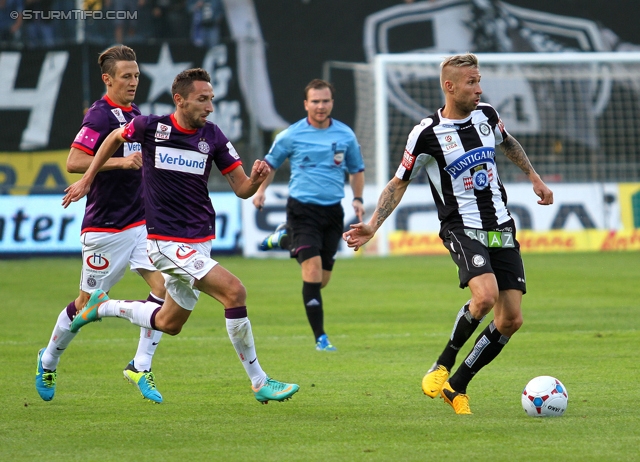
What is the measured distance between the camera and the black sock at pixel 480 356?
6.68 meters

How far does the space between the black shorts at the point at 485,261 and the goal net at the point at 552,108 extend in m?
18.0

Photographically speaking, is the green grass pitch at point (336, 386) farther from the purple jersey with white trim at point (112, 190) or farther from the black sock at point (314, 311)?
the purple jersey with white trim at point (112, 190)

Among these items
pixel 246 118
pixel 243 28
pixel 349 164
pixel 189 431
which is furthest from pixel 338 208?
pixel 243 28

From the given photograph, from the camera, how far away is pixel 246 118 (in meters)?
24.5

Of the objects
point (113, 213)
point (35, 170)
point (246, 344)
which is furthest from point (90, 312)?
point (35, 170)

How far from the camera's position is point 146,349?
24.6 feet

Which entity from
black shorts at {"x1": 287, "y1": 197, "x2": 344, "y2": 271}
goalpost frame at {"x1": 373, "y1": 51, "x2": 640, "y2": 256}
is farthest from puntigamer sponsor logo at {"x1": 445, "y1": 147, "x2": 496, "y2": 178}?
goalpost frame at {"x1": 373, "y1": 51, "x2": 640, "y2": 256}

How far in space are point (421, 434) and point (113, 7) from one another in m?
20.4

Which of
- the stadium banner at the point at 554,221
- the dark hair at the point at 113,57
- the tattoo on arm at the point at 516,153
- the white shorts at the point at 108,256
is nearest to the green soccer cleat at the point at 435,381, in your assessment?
the tattoo on arm at the point at 516,153

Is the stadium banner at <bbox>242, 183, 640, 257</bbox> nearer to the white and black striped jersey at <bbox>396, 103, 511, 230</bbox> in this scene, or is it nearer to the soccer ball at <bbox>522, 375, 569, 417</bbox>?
the white and black striped jersey at <bbox>396, 103, 511, 230</bbox>

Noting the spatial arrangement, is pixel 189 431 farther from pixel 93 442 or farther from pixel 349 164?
pixel 349 164

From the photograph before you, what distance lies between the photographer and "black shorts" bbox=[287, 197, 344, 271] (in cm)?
1032

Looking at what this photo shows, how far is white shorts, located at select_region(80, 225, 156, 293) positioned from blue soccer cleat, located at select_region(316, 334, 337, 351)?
252cm

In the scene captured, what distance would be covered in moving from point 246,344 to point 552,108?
21375mm
